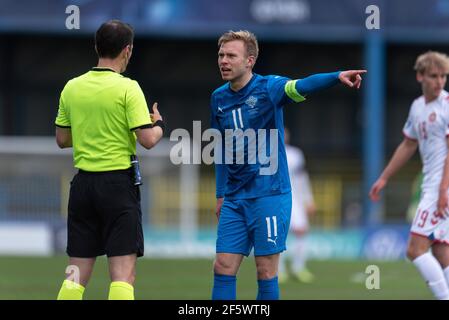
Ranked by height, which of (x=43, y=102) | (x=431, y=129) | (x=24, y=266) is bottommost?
(x=24, y=266)

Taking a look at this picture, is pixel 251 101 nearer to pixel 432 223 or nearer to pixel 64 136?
pixel 64 136

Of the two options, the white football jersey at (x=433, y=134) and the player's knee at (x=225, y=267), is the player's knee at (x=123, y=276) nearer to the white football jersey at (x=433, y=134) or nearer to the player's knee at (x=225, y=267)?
the player's knee at (x=225, y=267)

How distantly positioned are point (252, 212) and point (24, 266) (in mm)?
9025

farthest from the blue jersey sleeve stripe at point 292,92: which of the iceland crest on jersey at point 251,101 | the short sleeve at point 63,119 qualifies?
the short sleeve at point 63,119

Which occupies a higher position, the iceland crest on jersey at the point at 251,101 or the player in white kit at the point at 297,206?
the iceland crest on jersey at the point at 251,101

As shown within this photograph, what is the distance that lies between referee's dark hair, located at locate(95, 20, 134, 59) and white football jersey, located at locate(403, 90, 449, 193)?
9.53 ft

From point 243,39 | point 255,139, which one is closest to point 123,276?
point 255,139

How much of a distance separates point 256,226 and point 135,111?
1418 mm

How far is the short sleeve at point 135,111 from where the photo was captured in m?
7.29

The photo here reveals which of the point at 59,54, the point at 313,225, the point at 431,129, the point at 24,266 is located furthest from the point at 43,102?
the point at 431,129

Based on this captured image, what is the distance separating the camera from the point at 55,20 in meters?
23.2

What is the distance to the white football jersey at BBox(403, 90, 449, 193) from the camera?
30.0ft

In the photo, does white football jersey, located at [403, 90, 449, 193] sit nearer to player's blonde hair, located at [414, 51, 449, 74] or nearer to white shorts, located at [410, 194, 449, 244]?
white shorts, located at [410, 194, 449, 244]

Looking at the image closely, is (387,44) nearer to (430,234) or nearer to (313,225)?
(313,225)
